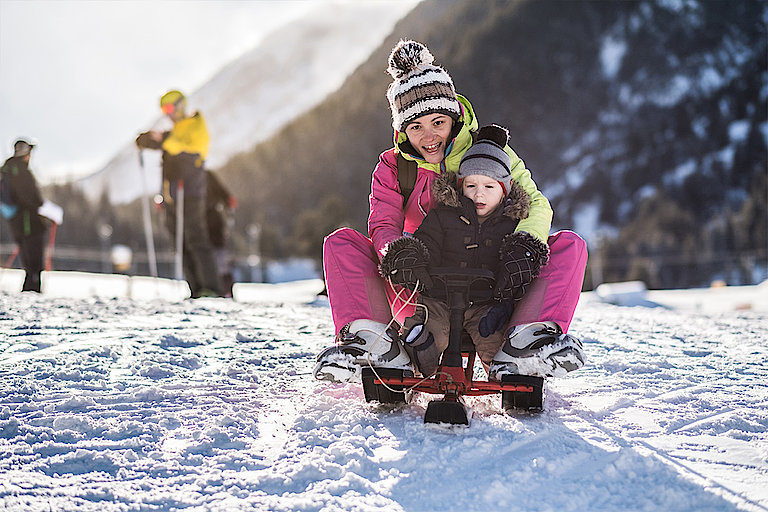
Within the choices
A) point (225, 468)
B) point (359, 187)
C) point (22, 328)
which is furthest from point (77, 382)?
point (359, 187)

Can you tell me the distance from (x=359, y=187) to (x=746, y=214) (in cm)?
5770

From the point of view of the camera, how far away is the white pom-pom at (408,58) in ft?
7.44

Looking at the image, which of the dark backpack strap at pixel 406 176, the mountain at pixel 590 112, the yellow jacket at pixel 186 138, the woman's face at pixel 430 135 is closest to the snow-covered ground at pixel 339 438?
the dark backpack strap at pixel 406 176

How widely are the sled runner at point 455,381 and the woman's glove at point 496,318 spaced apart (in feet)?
0.20

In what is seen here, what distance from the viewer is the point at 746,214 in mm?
64562

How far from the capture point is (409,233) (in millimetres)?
2160

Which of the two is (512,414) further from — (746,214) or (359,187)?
(359,187)

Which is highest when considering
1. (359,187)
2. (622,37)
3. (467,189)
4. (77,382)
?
(622,37)

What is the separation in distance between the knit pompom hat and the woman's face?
0.15m

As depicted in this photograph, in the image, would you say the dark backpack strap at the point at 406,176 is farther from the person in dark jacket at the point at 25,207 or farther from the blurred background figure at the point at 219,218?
the person in dark jacket at the point at 25,207

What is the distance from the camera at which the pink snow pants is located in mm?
1787

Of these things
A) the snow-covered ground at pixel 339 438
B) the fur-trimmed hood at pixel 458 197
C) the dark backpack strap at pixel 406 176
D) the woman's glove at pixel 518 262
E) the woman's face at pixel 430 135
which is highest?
the woman's face at pixel 430 135

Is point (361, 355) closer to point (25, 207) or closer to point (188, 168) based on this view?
point (188, 168)

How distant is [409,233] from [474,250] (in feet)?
1.18
